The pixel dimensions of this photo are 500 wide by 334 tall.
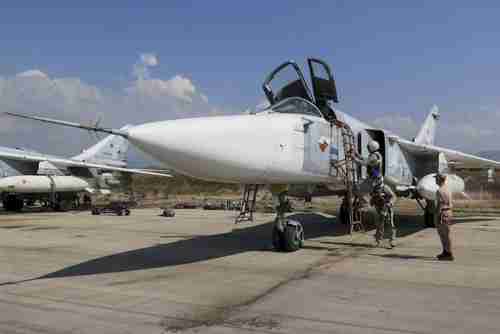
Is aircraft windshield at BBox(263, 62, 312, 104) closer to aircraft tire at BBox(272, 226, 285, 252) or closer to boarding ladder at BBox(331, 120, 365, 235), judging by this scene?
boarding ladder at BBox(331, 120, 365, 235)

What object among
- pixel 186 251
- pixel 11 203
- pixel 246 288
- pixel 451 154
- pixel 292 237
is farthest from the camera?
pixel 11 203

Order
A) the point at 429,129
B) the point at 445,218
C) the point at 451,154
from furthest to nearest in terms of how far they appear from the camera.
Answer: the point at 429,129
the point at 451,154
the point at 445,218

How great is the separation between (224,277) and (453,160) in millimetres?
11797

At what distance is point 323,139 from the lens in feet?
27.6

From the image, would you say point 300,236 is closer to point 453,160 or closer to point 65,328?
point 65,328

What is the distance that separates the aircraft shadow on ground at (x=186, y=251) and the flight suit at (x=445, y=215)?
129 inches

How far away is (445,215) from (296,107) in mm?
3224

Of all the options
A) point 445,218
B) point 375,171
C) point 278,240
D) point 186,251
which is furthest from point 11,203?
point 445,218

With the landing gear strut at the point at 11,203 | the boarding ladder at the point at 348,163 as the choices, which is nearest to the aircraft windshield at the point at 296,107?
the boarding ladder at the point at 348,163

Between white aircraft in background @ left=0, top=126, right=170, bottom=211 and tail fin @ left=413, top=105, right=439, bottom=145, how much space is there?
16.1m

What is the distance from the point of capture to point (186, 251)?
29.0 ft

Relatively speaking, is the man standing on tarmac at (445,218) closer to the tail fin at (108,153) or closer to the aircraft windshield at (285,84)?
the aircraft windshield at (285,84)

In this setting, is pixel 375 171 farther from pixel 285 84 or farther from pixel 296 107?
pixel 285 84

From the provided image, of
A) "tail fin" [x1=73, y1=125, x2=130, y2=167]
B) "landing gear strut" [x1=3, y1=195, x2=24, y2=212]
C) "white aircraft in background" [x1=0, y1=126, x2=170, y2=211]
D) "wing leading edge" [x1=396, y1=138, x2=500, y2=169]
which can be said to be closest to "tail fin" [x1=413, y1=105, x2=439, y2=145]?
"wing leading edge" [x1=396, y1=138, x2=500, y2=169]
